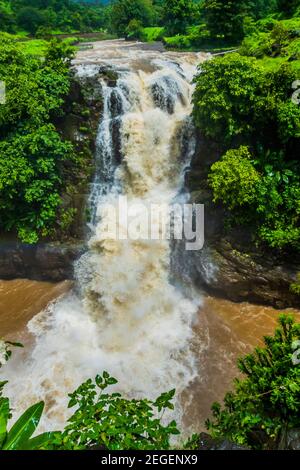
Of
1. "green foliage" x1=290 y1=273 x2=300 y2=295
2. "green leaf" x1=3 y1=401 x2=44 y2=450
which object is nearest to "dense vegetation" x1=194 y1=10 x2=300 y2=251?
Result: "green foliage" x1=290 y1=273 x2=300 y2=295

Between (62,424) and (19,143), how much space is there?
815 cm

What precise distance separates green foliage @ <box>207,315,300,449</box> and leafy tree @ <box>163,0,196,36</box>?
25.5 m

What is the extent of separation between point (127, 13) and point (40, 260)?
89.0 ft

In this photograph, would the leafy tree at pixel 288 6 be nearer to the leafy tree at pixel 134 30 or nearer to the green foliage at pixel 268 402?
the leafy tree at pixel 134 30

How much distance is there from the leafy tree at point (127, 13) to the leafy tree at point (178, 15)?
5.52 metres

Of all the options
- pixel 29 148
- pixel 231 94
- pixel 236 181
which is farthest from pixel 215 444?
pixel 29 148

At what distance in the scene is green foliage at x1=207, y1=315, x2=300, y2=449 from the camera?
3729mm

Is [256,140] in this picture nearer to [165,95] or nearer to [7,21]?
[165,95]

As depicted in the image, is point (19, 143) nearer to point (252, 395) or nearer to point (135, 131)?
point (135, 131)

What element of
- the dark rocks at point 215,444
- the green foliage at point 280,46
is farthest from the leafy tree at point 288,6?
the dark rocks at point 215,444

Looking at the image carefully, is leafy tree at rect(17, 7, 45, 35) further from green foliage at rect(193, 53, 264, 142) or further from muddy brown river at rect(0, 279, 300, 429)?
muddy brown river at rect(0, 279, 300, 429)

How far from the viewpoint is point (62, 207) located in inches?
476

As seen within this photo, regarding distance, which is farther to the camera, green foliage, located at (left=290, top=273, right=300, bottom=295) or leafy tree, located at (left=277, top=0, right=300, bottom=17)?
leafy tree, located at (left=277, top=0, right=300, bottom=17)
